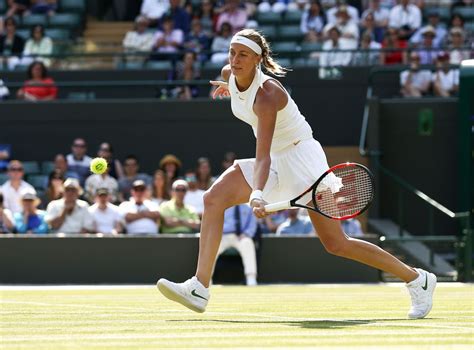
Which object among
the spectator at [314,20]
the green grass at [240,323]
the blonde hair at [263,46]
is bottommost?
the green grass at [240,323]

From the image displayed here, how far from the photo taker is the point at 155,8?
835 inches

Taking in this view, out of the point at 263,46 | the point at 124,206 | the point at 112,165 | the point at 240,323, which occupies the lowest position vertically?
the point at 124,206

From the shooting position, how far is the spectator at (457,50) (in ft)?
60.4

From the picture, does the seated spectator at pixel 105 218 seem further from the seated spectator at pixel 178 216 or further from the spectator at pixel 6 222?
the spectator at pixel 6 222

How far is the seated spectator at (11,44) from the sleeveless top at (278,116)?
1220cm

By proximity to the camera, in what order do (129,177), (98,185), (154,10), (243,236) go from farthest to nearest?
1. (154,10)
2. (129,177)
3. (98,185)
4. (243,236)

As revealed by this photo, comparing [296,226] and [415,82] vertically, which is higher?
[415,82]

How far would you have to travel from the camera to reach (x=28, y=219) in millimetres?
15875

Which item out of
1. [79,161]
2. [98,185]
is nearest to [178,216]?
[98,185]

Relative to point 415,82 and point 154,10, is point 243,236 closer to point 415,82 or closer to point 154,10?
point 415,82

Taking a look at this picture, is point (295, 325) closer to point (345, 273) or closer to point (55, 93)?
point (345, 273)

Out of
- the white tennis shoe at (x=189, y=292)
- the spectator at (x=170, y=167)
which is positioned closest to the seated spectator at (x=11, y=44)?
the spectator at (x=170, y=167)

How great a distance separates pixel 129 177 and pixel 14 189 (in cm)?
169

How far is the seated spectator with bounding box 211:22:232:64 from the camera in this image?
1934cm
